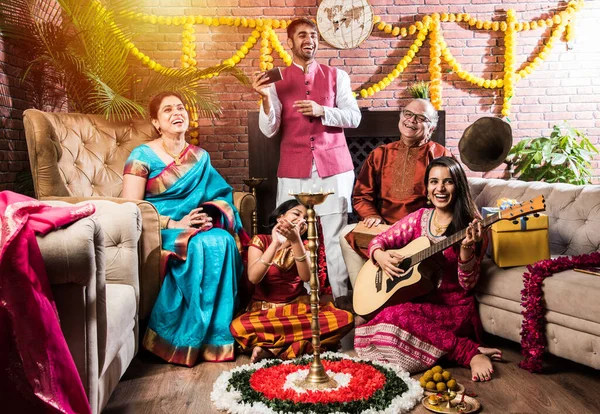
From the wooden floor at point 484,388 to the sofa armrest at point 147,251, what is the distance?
0.35 meters

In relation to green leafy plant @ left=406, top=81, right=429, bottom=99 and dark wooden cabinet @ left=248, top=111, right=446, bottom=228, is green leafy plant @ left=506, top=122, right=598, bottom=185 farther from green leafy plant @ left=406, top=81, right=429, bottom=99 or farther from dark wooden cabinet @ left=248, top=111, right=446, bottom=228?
green leafy plant @ left=406, top=81, right=429, bottom=99

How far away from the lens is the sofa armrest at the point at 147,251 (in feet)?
10.3

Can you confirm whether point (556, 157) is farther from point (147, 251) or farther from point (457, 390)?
point (147, 251)

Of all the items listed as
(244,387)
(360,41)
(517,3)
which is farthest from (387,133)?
(244,387)

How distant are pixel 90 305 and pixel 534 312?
1.92 meters

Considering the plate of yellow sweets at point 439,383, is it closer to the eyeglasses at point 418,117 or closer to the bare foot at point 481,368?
the bare foot at point 481,368

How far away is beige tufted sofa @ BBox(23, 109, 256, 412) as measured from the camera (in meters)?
1.90

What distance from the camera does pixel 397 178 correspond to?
3.75 m

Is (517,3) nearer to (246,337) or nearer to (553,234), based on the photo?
(553,234)

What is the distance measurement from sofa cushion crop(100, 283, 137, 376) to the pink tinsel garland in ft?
5.72

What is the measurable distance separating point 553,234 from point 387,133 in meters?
2.31

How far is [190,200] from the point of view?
3.67m

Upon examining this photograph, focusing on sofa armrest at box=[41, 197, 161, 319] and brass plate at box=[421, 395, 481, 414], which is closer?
brass plate at box=[421, 395, 481, 414]

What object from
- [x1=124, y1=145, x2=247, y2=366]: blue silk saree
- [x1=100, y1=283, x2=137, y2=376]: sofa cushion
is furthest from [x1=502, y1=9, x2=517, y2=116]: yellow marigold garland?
[x1=100, y1=283, x2=137, y2=376]: sofa cushion
